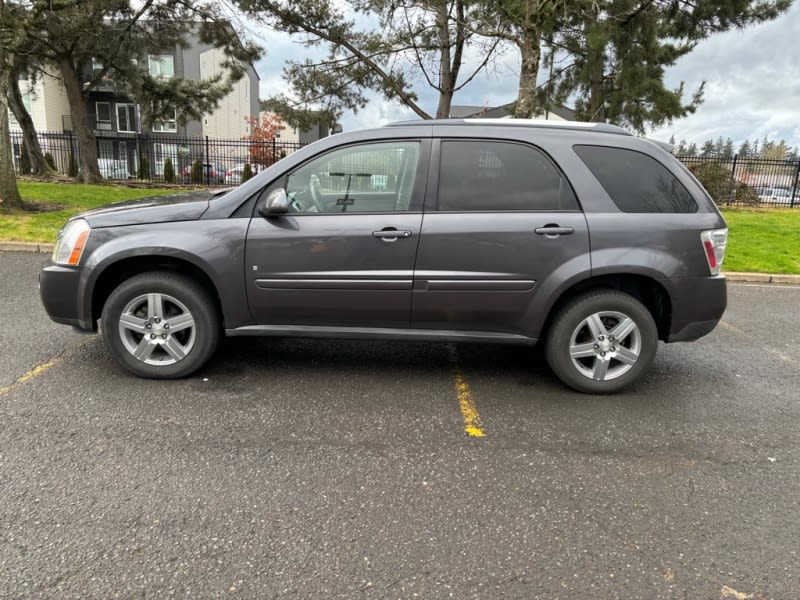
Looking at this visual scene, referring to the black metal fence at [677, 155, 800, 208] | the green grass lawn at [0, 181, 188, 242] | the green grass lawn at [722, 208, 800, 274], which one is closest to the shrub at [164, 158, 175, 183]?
the green grass lawn at [0, 181, 188, 242]

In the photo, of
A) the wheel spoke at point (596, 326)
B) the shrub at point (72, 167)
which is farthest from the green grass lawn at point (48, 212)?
the shrub at point (72, 167)

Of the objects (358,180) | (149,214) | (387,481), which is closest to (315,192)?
(358,180)

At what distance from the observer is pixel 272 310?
394cm

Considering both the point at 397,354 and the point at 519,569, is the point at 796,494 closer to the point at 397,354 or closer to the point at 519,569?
the point at 519,569

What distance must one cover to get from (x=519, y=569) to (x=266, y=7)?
15.2m

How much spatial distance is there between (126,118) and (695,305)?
43.6 meters

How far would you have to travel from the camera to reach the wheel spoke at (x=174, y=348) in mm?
3971

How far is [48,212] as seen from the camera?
36.9 ft

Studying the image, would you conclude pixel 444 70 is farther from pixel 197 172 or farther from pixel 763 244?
pixel 197 172

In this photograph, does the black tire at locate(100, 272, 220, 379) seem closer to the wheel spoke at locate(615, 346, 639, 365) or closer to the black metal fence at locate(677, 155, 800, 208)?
the wheel spoke at locate(615, 346, 639, 365)

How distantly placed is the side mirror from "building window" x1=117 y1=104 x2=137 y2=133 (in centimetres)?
4167

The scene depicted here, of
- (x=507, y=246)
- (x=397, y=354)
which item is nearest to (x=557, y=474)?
(x=507, y=246)

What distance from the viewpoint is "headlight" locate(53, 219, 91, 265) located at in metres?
3.88

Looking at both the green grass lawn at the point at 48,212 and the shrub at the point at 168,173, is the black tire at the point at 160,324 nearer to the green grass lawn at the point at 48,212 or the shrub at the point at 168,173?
the green grass lawn at the point at 48,212
